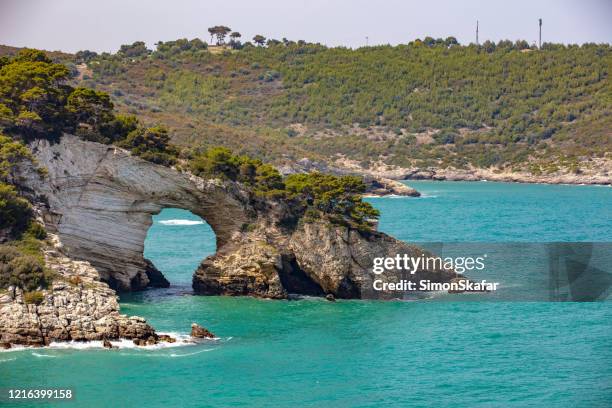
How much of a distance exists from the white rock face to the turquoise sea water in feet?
8.73

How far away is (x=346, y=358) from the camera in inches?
1885

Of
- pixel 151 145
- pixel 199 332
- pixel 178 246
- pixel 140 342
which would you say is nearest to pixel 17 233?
pixel 140 342

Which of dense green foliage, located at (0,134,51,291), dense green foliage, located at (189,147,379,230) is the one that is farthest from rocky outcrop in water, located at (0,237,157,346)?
dense green foliage, located at (189,147,379,230)

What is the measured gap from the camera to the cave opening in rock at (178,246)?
236ft

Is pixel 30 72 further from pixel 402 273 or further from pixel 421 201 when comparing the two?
pixel 421 201

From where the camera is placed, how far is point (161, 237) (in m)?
93.0

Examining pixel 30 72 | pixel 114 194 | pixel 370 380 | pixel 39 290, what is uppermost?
pixel 30 72

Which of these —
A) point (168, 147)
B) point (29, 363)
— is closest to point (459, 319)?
point (168, 147)

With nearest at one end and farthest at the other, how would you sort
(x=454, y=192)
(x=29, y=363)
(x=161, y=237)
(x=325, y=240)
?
(x=29, y=363), (x=325, y=240), (x=161, y=237), (x=454, y=192)

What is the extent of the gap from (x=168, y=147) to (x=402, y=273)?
576 inches

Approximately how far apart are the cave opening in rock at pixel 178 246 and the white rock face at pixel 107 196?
6.58 meters

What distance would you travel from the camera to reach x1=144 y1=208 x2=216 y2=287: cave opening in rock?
71875 millimetres

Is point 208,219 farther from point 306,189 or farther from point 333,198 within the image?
point 333,198

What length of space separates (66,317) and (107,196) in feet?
41.7
